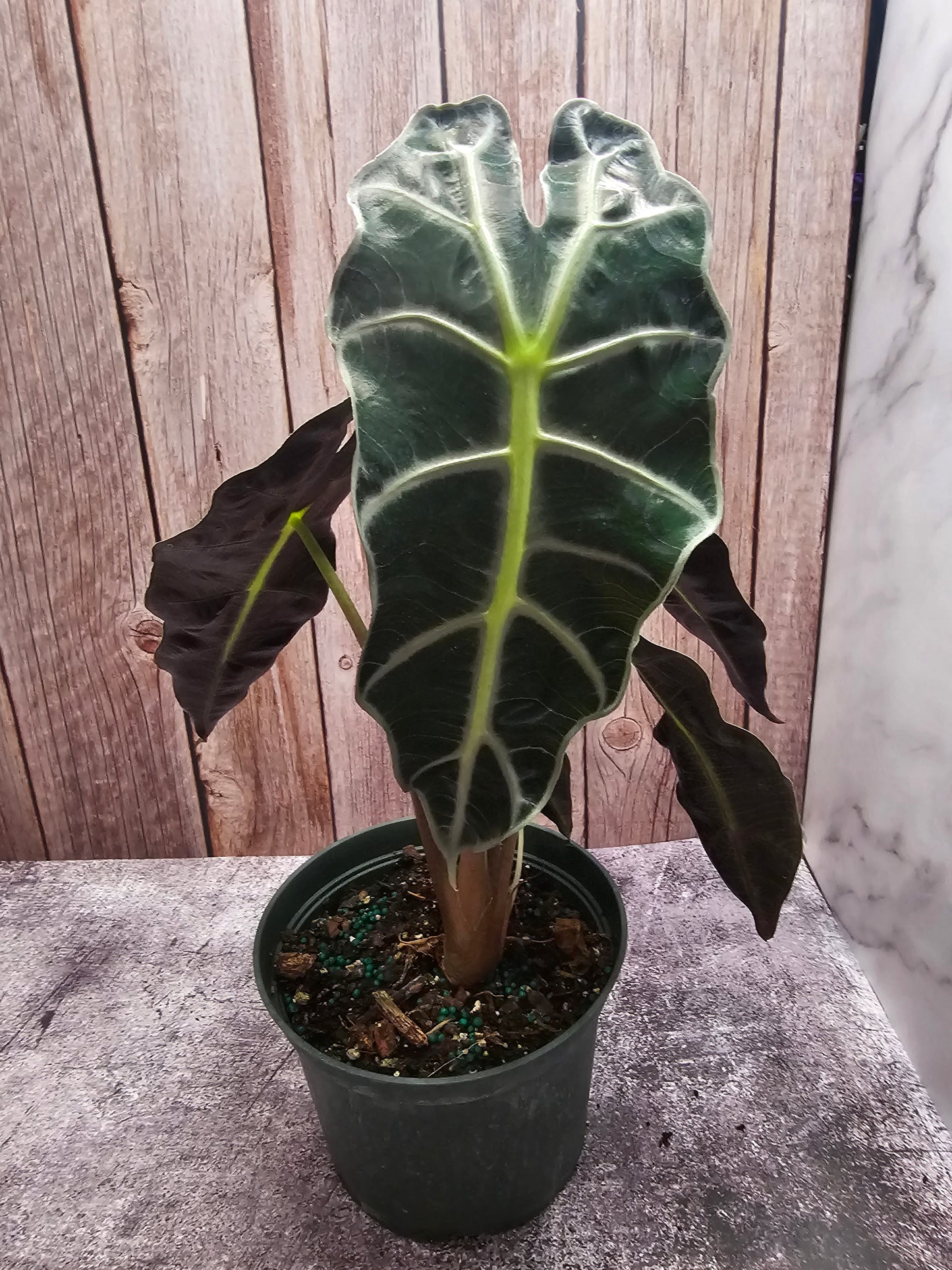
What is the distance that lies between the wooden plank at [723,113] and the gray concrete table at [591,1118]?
71 centimetres

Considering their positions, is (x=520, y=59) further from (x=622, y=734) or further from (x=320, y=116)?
(x=622, y=734)

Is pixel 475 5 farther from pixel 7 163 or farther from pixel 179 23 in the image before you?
pixel 7 163

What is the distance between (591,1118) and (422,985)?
29cm

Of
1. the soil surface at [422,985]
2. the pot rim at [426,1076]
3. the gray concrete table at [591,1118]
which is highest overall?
the pot rim at [426,1076]

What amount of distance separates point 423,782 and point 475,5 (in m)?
0.99

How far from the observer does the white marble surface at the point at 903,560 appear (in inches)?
35.8

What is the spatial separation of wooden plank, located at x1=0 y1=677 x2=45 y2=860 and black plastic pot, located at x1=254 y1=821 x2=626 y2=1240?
72 cm

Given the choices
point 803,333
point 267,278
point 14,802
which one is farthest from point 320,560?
point 14,802

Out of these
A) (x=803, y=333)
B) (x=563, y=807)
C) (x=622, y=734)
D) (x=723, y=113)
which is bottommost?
(x=622, y=734)

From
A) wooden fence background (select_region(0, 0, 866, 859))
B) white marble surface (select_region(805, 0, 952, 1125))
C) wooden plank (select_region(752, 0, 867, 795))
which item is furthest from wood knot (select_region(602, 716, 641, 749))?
white marble surface (select_region(805, 0, 952, 1125))

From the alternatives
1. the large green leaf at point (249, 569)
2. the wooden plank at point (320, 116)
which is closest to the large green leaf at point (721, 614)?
the large green leaf at point (249, 569)

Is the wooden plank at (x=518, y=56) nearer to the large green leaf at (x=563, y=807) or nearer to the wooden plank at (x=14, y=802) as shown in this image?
the large green leaf at (x=563, y=807)

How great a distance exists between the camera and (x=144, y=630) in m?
1.26

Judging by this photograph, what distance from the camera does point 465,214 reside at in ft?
1.60
